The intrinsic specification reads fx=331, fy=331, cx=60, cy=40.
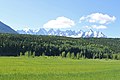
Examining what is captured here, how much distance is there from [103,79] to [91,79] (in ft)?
A: 5.58

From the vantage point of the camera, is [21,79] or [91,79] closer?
[21,79]

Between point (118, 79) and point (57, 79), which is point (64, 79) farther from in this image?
point (118, 79)

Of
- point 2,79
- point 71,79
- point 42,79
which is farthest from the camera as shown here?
point 71,79

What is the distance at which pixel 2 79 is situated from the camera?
39844 mm

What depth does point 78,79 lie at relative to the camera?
45.7m

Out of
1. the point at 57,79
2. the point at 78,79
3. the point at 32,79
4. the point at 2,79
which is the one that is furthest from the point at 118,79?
the point at 2,79

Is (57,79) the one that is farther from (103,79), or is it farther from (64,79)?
(103,79)

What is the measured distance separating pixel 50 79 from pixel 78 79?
15.0 ft

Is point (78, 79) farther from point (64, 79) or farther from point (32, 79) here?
point (32, 79)

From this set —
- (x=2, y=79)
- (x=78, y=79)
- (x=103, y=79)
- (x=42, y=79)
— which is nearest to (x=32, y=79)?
(x=42, y=79)

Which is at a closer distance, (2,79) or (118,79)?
(2,79)

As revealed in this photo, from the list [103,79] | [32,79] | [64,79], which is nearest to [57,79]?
[64,79]

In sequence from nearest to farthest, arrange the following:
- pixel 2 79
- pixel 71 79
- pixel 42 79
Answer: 1. pixel 2 79
2. pixel 42 79
3. pixel 71 79

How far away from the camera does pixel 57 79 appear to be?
145ft
